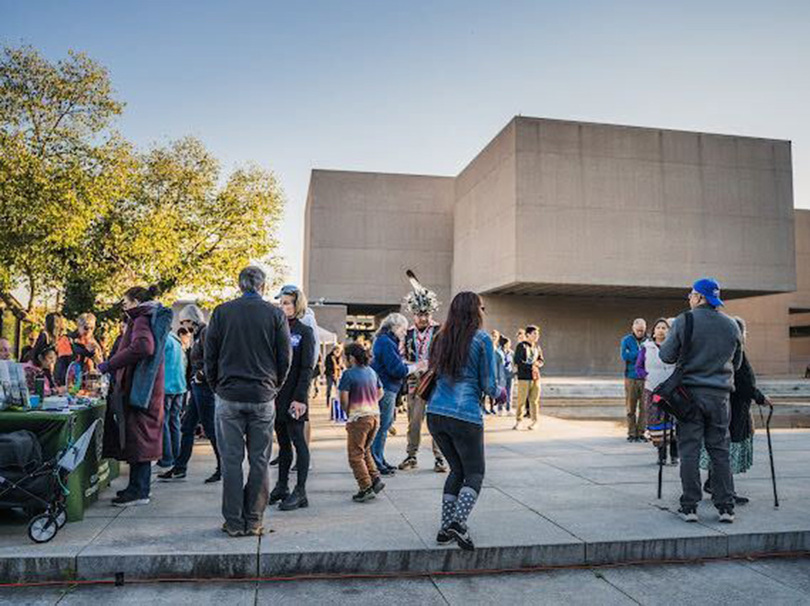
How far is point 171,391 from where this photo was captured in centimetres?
748

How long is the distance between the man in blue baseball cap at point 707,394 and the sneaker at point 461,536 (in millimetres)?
2018

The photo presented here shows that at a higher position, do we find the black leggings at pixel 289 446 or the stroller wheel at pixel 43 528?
the black leggings at pixel 289 446

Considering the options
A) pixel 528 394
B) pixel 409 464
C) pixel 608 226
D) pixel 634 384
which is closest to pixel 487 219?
pixel 608 226

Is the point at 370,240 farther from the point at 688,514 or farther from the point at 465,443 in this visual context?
the point at 465,443

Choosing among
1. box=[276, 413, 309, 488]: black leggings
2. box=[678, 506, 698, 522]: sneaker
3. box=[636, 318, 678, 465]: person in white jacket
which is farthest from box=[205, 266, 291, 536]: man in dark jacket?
box=[636, 318, 678, 465]: person in white jacket

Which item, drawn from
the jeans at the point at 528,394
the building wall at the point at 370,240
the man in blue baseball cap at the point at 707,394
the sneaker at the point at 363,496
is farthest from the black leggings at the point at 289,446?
the building wall at the point at 370,240

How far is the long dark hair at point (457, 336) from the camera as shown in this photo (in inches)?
186

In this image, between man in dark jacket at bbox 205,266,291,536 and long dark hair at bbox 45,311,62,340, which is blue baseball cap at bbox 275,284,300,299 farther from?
long dark hair at bbox 45,311,62,340

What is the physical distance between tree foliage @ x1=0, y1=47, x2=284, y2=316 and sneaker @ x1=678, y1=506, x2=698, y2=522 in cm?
1840

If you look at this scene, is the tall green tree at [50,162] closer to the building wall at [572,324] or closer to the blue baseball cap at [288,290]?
the blue baseball cap at [288,290]

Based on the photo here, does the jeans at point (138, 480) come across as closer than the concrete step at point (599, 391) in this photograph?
Yes

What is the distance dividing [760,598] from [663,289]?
3611cm

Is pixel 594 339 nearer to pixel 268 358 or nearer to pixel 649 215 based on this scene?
pixel 649 215

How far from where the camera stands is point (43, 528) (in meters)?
4.60
